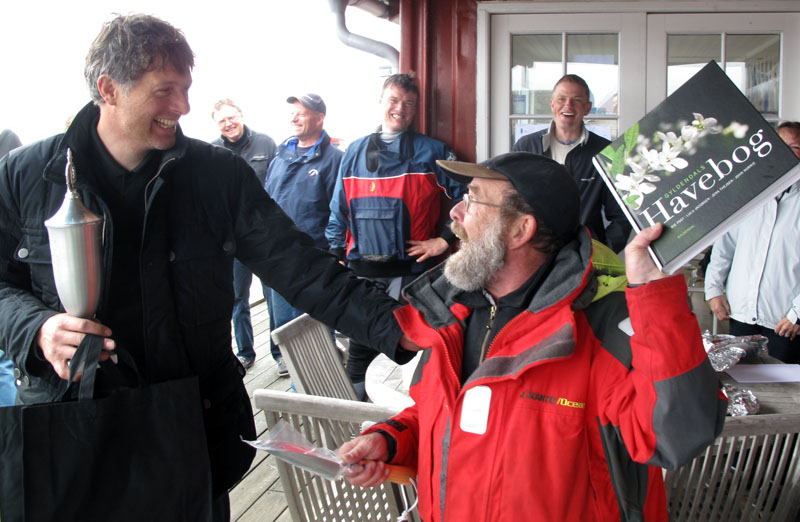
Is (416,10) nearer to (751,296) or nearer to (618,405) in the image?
(751,296)

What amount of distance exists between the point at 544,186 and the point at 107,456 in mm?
1119

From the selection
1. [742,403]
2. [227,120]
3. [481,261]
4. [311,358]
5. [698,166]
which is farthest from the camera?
[227,120]

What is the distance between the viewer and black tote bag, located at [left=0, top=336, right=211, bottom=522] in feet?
3.89

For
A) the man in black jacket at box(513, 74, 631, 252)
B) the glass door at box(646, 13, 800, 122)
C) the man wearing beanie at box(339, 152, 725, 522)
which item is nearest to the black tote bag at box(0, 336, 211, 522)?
the man wearing beanie at box(339, 152, 725, 522)

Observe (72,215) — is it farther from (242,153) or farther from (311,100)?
(242,153)

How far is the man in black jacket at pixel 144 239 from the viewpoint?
1.36 m

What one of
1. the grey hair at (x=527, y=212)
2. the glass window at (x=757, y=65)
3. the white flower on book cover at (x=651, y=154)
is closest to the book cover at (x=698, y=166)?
the white flower on book cover at (x=651, y=154)

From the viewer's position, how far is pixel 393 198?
351 centimetres

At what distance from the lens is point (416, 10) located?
163 inches

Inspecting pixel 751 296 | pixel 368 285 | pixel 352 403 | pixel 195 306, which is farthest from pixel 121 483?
pixel 751 296

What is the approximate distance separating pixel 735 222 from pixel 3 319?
151cm

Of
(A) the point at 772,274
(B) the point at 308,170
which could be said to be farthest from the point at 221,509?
(B) the point at 308,170

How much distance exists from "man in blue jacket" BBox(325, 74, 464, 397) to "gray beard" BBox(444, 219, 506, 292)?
204 cm

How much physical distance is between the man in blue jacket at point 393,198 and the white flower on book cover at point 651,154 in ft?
7.62
